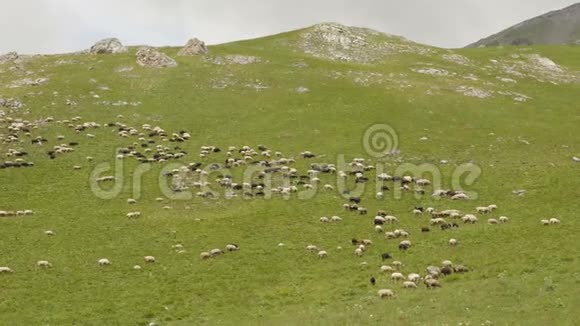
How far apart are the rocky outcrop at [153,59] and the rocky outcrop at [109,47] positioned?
34.4 feet

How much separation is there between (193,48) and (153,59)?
7.36m

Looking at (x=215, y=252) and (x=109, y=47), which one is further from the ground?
(x=109, y=47)

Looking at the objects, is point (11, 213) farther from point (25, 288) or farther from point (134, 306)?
point (134, 306)

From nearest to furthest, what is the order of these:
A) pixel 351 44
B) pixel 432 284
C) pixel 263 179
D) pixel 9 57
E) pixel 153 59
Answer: pixel 432 284, pixel 263 179, pixel 153 59, pixel 9 57, pixel 351 44

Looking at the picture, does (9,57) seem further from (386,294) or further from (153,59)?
(386,294)

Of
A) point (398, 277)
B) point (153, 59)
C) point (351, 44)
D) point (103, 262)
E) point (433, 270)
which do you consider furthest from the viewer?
point (351, 44)

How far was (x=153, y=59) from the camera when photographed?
275 ft

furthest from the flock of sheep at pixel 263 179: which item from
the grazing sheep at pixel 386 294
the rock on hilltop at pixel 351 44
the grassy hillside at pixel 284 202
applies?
the rock on hilltop at pixel 351 44

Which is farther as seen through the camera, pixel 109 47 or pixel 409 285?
pixel 109 47

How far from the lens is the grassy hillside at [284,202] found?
30.0 metres

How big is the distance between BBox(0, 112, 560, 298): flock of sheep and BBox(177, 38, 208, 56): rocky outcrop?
91.7 feet

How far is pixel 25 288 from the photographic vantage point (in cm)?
3192

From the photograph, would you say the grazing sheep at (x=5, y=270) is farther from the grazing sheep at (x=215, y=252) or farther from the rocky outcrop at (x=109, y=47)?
the rocky outcrop at (x=109, y=47)

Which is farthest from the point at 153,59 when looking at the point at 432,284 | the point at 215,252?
the point at 432,284
